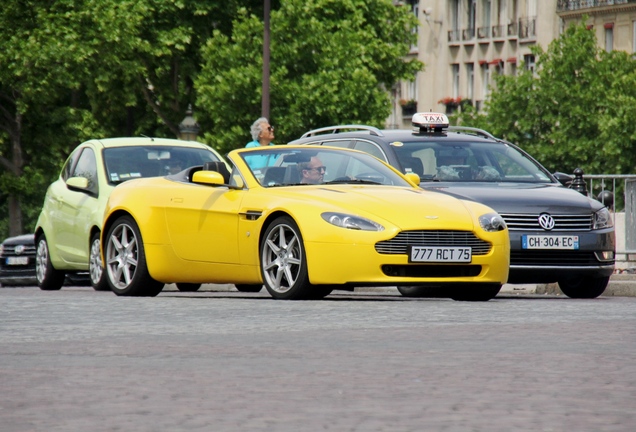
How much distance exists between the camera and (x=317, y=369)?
7.78m

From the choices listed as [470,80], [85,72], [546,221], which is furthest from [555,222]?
[470,80]

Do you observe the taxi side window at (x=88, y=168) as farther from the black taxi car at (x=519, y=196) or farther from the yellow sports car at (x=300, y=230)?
the black taxi car at (x=519, y=196)

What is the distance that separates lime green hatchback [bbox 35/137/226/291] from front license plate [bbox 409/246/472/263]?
4.20m

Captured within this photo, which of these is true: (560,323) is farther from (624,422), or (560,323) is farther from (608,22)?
(608,22)

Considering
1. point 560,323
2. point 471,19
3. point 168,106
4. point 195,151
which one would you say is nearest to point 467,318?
point 560,323

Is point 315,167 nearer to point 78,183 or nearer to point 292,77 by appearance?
point 78,183

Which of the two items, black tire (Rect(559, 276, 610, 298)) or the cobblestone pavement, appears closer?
the cobblestone pavement

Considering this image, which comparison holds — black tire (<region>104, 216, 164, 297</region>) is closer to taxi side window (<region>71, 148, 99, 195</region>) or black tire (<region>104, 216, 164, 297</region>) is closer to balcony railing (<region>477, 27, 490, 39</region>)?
taxi side window (<region>71, 148, 99, 195</region>)

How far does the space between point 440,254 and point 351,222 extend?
Answer: 0.73m

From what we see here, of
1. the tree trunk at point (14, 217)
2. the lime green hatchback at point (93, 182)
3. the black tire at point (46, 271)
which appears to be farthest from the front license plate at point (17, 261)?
the tree trunk at point (14, 217)

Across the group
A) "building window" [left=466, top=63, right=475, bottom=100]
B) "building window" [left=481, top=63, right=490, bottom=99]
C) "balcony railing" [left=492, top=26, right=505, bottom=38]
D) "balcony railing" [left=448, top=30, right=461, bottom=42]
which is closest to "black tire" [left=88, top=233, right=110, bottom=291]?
"balcony railing" [left=492, top=26, right=505, bottom=38]

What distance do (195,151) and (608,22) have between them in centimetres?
6187

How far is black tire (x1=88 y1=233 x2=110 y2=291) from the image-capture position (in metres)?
15.9

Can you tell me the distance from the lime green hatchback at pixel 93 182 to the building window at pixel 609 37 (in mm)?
61420
